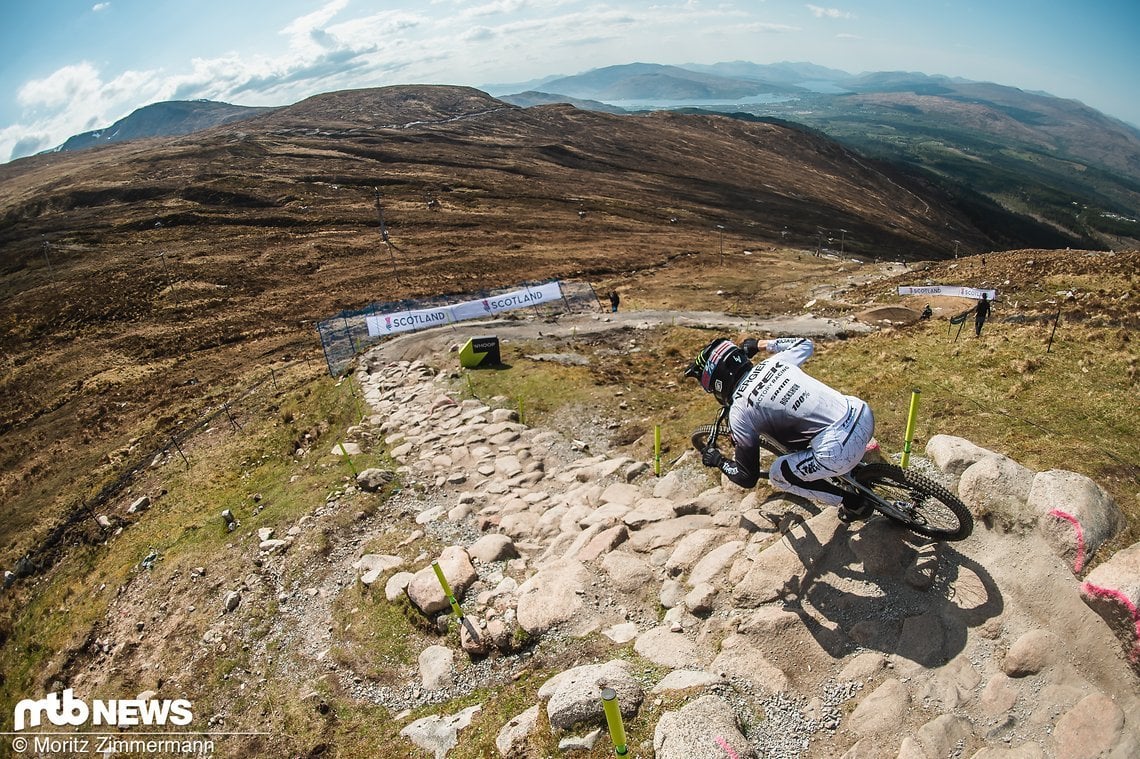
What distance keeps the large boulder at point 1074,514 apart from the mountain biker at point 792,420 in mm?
2096

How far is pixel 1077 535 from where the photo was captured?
22.8 feet

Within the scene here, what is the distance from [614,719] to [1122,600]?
565 cm

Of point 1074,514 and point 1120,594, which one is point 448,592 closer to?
point 1120,594

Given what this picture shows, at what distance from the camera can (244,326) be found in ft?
176

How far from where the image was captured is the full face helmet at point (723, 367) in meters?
8.64

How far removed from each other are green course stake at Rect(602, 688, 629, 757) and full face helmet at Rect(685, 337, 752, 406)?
466 centimetres

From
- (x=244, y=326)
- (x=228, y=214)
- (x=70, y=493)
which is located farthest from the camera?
(x=228, y=214)

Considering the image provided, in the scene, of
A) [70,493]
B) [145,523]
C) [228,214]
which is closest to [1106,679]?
[145,523]

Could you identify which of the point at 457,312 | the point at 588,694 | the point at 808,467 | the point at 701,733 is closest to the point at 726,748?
the point at 701,733

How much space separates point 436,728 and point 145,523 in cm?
1853

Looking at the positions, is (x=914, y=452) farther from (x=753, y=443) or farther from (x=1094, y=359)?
(x=1094, y=359)

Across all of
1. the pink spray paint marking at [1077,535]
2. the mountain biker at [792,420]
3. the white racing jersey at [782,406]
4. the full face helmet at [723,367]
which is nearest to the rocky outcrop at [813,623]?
the pink spray paint marking at [1077,535]

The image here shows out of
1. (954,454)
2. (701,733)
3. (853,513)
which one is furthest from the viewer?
(954,454)

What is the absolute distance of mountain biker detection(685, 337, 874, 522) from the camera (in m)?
7.39
